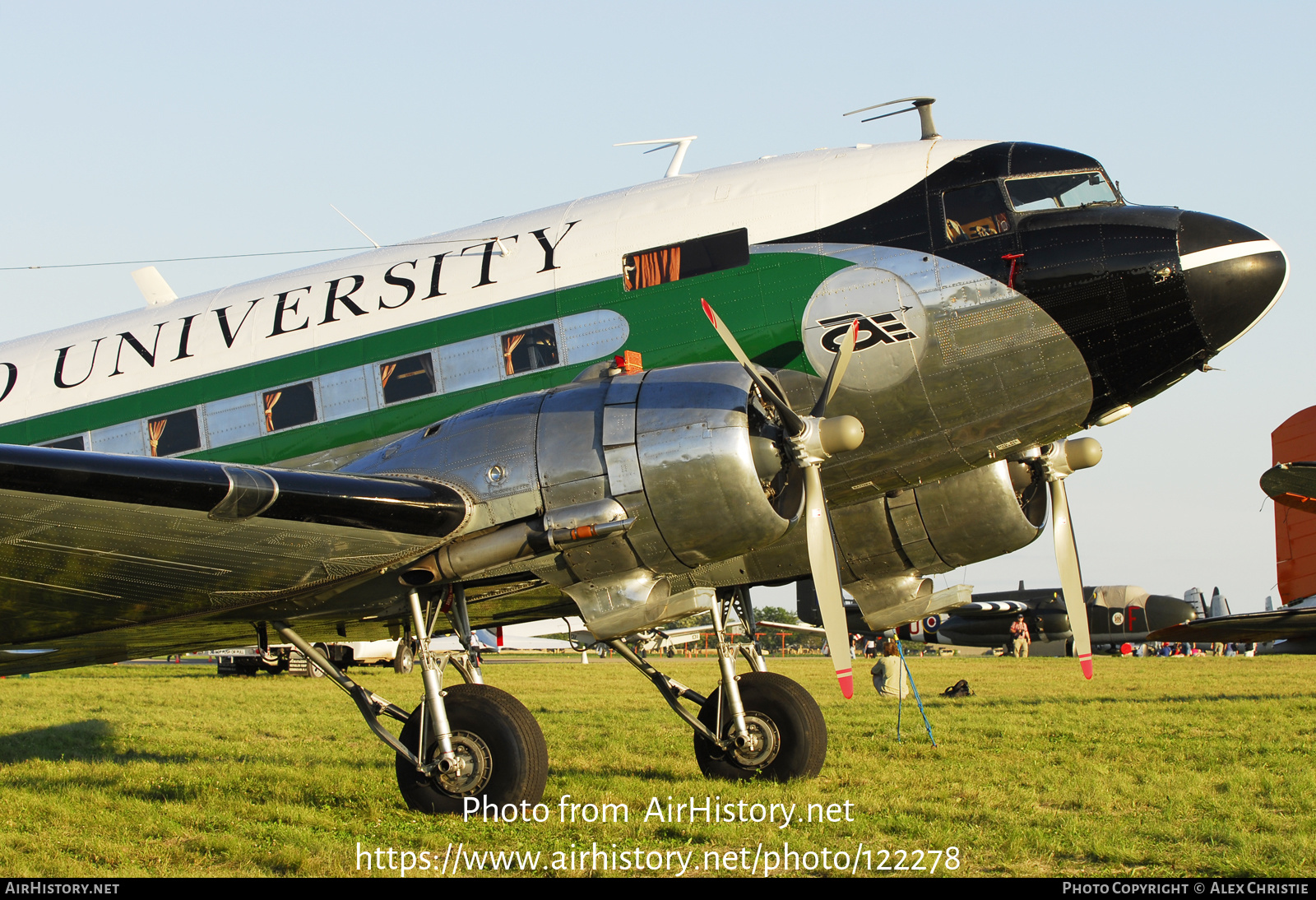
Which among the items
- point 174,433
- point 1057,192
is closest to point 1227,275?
point 1057,192

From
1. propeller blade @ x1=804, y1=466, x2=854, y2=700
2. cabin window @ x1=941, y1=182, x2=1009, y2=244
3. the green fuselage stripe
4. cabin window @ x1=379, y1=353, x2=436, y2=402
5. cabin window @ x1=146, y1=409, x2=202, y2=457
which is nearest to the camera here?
propeller blade @ x1=804, y1=466, x2=854, y2=700

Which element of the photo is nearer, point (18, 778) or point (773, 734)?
Answer: point (773, 734)

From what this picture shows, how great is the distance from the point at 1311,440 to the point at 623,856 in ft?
59.5

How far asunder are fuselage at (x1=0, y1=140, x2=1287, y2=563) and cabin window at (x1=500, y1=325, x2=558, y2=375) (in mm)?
15

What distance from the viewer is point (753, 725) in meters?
9.70

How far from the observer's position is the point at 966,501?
32.8 feet

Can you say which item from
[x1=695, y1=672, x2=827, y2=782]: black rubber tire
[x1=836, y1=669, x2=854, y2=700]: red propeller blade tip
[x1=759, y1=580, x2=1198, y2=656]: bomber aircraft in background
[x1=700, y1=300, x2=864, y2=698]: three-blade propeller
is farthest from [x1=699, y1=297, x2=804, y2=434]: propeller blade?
[x1=759, y1=580, x2=1198, y2=656]: bomber aircraft in background

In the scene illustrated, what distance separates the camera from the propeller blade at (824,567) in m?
7.89

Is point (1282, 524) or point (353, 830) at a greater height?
point (1282, 524)

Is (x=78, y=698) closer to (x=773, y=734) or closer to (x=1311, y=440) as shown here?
(x=773, y=734)

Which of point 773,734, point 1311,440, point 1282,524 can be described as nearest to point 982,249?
point 773,734

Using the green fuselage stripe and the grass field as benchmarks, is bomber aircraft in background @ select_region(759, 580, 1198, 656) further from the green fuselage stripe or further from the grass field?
the green fuselage stripe

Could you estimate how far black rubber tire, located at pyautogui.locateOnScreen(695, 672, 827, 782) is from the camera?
9.52 m

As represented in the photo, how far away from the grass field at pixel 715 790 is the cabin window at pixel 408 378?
3.37 meters
